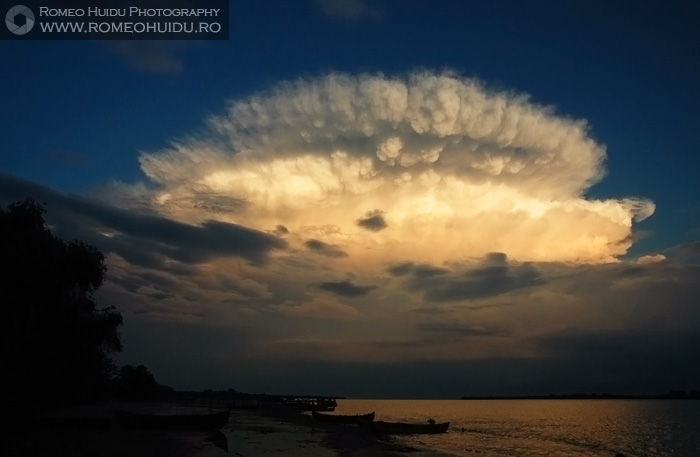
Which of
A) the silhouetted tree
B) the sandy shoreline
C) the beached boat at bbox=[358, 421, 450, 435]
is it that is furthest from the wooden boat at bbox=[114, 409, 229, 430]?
the beached boat at bbox=[358, 421, 450, 435]

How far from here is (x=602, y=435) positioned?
79938 millimetres

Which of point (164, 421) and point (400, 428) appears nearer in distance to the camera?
point (164, 421)

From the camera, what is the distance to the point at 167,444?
4053 cm

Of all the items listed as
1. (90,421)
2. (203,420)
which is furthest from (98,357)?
(203,420)

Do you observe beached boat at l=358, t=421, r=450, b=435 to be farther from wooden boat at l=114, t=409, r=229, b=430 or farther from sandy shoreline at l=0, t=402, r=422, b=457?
wooden boat at l=114, t=409, r=229, b=430

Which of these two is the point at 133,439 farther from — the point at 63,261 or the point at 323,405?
the point at 323,405

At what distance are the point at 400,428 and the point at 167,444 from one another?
3626 centimetres

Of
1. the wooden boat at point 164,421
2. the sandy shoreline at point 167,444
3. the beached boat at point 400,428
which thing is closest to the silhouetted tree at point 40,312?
the sandy shoreline at point 167,444

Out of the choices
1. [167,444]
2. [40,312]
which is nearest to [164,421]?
[167,444]

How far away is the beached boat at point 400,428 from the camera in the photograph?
6881 cm

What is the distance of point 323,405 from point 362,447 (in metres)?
97.7

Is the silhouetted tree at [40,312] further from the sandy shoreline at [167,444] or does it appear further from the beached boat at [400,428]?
the beached boat at [400,428]

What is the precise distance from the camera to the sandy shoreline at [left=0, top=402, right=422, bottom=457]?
3338 cm

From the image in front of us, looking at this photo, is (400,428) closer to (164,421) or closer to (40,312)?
(164,421)
